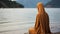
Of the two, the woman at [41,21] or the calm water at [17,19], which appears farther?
the calm water at [17,19]

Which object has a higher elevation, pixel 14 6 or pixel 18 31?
pixel 14 6

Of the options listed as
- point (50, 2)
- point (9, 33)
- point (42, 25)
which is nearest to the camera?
point (42, 25)

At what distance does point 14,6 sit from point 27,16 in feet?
1.27

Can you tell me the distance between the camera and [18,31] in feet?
12.4

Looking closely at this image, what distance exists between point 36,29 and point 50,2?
3.47ft

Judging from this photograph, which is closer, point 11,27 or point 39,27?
point 39,27

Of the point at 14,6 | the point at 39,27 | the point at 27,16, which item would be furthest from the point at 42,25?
the point at 14,6

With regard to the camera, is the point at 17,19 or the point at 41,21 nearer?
the point at 41,21

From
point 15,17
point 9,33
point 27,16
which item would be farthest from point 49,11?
point 9,33

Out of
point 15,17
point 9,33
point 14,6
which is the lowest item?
point 9,33

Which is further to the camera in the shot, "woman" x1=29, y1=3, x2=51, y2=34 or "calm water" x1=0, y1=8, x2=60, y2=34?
"calm water" x1=0, y1=8, x2=60, y2=34

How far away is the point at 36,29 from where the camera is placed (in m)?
3.16

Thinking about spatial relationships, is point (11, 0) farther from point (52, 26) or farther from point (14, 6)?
point (52, 26)

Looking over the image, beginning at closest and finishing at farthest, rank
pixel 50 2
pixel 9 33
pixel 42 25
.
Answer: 1. pixel 42 25
2. pixel 9 33
3. pixel 50 2
